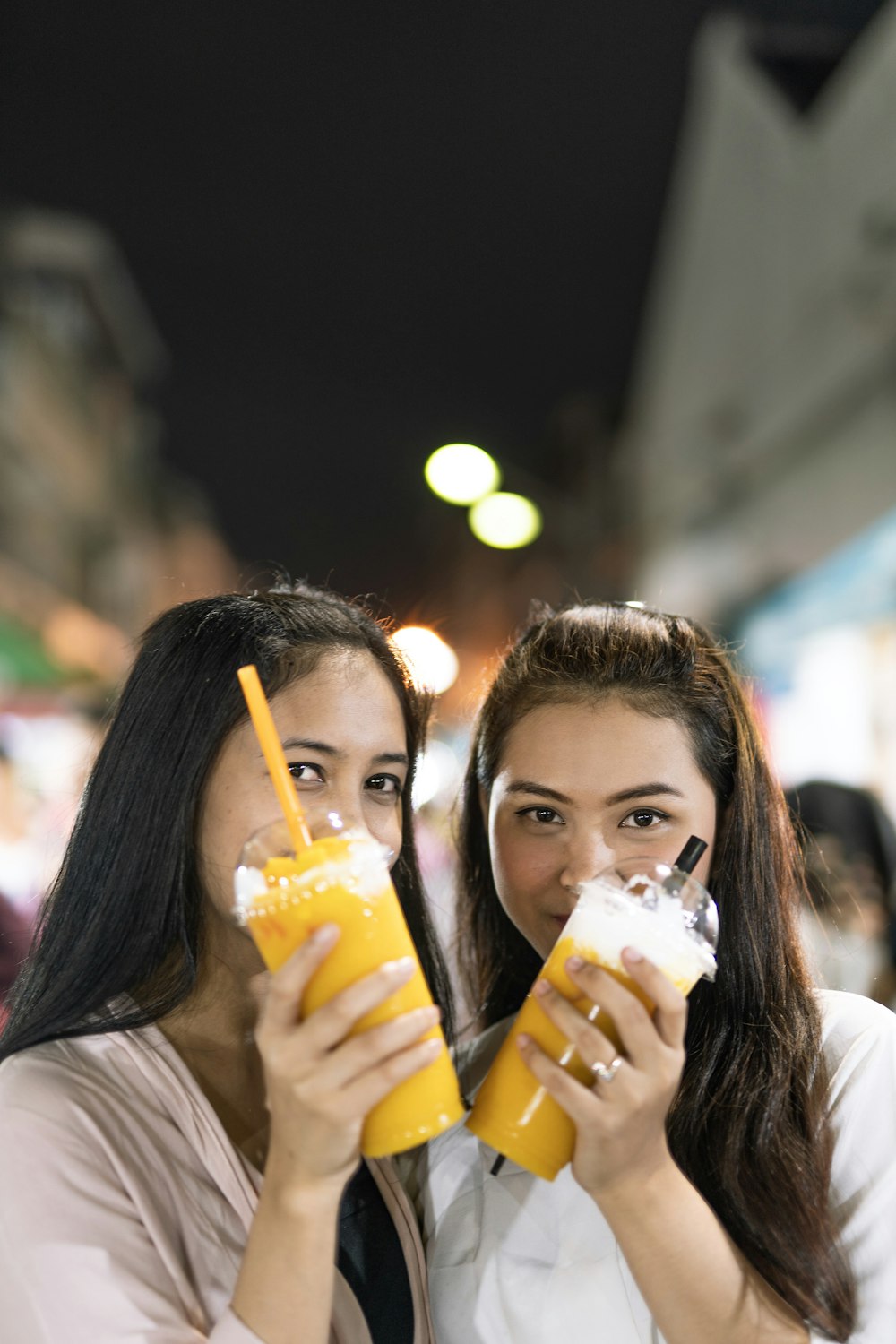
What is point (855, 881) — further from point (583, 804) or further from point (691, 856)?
point (691, 856)

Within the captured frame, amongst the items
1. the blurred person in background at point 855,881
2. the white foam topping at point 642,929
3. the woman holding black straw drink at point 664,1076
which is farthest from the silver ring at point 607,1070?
the blurred person in background at point 855,881

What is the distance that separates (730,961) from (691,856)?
1.55 ft

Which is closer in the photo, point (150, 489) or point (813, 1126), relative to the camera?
point (813, 1126)

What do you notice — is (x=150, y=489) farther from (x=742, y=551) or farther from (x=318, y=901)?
(x=318, y=901)

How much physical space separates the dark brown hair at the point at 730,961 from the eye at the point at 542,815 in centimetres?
20

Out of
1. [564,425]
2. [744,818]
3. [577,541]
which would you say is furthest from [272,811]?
[564,425]

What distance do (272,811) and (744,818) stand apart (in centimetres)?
88

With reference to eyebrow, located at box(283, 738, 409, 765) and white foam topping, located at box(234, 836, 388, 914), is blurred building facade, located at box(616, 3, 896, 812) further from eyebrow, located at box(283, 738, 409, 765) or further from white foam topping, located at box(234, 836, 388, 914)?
white foam topping, located at box(234, 836, 388, 914)

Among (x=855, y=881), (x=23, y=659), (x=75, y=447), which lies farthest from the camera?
(x=75, y=447)

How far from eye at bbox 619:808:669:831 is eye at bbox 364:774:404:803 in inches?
16.4

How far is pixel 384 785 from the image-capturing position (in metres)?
2.08

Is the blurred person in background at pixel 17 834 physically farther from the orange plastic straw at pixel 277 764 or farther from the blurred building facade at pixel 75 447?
the blurred building facade at pixel 75 447

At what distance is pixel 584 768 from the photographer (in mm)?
2008

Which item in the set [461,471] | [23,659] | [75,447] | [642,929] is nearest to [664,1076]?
[642,929]
